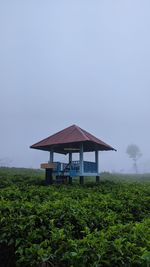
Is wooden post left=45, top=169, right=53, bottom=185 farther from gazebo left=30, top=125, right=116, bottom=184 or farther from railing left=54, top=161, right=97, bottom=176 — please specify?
railing left=54, top=161, right=97, bottom=176

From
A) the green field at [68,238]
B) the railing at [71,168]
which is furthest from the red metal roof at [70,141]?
the green field at [68,238]

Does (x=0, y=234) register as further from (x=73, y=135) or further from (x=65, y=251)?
(x=73, y=135)

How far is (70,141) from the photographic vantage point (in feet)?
47.5

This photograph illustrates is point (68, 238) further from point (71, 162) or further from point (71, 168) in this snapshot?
point (71, 162)

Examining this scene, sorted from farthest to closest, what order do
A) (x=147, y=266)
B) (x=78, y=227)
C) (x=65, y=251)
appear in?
(x=78, y=227)
(x=65, y=251)
(x=147, y=266)

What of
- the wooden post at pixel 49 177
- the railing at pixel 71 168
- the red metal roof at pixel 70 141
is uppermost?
the red metal roof at pixel 70 141

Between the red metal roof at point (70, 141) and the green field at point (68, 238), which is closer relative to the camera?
the green field at point (68, 238)

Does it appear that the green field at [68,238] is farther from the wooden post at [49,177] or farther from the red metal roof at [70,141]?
the red metal roof at [70,141]

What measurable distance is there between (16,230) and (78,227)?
1.14m

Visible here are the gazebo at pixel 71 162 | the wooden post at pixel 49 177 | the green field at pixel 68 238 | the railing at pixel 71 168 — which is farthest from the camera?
the railing at pixel 71 168

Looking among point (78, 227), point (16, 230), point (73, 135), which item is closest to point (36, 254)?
point (16, 230)

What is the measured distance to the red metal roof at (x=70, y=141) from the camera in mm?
14602

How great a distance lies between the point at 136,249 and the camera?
3242mm

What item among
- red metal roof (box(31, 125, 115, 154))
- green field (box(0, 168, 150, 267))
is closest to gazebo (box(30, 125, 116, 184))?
red metal roof (box(31, 125, 115, 154))
